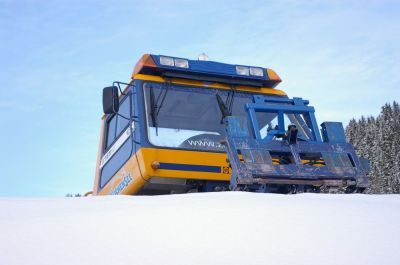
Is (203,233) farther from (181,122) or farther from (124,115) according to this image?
(124,115)

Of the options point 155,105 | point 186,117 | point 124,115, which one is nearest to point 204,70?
point 186,117

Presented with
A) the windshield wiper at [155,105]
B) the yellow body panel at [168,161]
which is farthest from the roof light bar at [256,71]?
the yellow body panel at [168,161]

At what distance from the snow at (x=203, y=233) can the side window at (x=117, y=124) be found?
362cm

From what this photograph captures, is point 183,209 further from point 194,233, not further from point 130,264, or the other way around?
point 130,264

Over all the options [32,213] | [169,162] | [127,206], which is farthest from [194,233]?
[169,162]

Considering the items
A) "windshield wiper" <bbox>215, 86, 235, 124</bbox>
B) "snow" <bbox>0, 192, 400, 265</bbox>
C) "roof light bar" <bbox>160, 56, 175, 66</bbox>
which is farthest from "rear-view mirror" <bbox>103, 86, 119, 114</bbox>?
"snow" <bbox>0, 192, 400, 265</bbox>

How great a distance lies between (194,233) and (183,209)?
0.47m

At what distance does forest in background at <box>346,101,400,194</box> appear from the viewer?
188ft

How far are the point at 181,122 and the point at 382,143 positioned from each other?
59340 millimetres

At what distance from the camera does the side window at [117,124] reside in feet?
23.0

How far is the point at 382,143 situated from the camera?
6256 centimetres

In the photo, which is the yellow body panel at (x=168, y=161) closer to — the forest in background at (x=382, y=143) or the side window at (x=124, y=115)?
the side window at (x=124, y=115)

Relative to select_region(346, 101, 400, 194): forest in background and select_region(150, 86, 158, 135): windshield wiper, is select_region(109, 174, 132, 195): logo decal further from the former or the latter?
select_region(346, 101, 400, 194): forest in background

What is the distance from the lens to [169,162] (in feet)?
20.8
